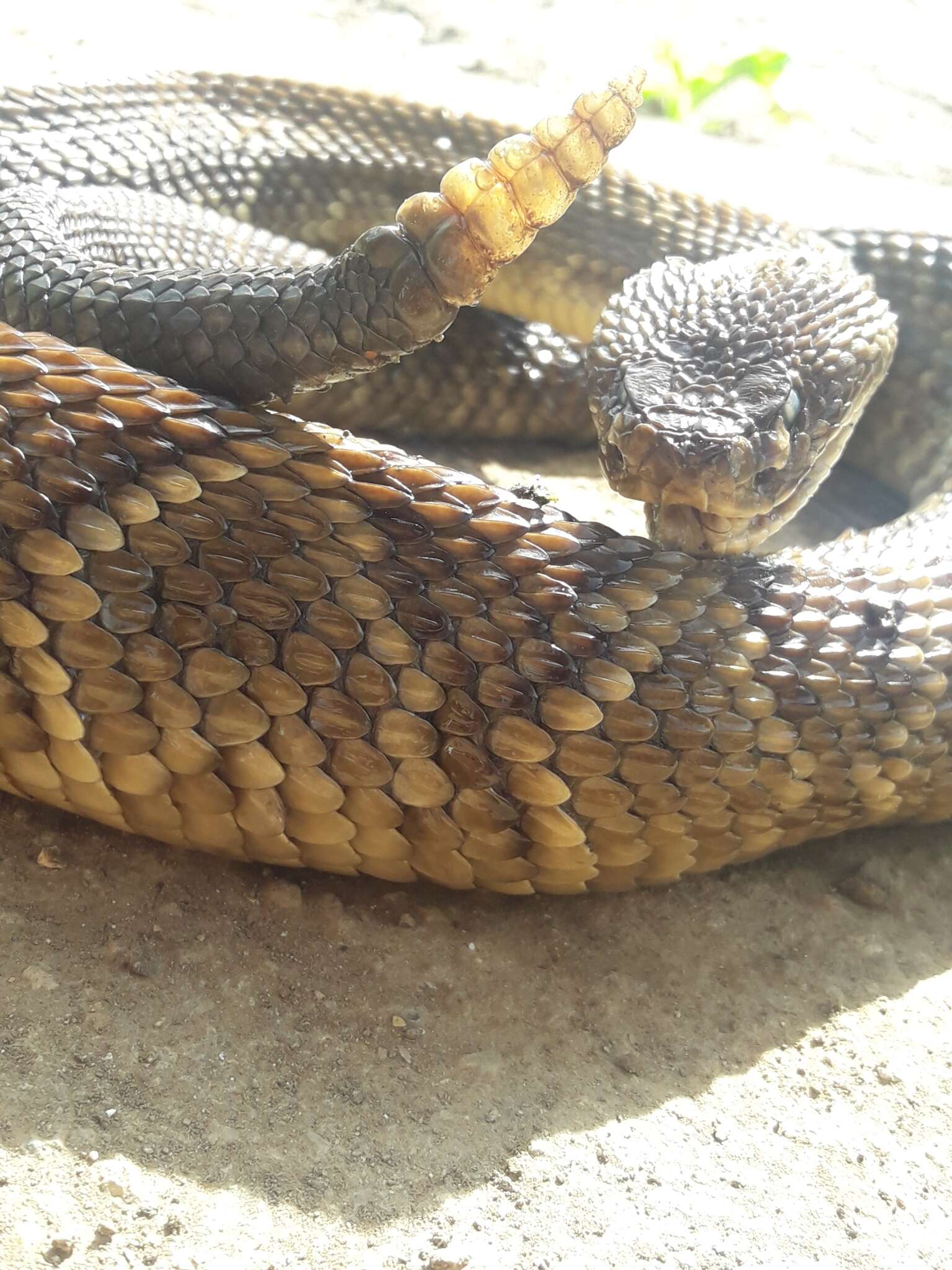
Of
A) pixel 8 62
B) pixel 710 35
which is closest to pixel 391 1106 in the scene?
pixel 8 62

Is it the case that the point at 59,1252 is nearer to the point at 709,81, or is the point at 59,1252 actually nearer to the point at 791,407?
the point at 791,407

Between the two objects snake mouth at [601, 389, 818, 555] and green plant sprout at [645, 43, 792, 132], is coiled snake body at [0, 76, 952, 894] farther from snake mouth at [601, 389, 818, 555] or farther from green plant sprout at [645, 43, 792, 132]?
green plant sprout at [645, 43, 792, 132]

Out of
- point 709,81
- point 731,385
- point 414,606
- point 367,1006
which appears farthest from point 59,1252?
point 709,81

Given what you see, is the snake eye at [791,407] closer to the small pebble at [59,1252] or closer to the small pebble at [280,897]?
the small pebble at [280,897]

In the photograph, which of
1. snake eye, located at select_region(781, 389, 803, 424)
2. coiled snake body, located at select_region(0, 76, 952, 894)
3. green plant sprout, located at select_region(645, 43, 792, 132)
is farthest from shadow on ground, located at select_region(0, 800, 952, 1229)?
green plant sprout, located at select_region(645, 43, 792, 132)

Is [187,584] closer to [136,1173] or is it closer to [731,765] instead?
[136,1173]

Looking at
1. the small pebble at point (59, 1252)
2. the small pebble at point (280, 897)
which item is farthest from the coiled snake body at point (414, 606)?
the small pebble at point (59, 1252)
